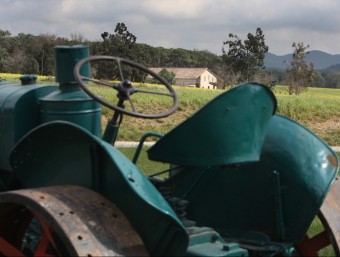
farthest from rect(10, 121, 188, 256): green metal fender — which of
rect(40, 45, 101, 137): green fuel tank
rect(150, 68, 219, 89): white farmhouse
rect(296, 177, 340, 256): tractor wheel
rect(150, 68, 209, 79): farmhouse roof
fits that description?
rect(150, 68, 209, 79): farmhouse roof

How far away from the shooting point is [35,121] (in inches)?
146

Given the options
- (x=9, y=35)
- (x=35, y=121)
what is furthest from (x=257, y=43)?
(x=35, y=121)

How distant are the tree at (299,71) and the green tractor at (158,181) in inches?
1999

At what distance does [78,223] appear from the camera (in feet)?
7.57

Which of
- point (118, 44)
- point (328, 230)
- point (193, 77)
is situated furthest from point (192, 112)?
point (193, 77)

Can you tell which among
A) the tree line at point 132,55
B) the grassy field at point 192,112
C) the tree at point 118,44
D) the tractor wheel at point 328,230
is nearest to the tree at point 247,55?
the tree line at point 132,55

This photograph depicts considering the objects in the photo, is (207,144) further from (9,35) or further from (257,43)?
(9,35)

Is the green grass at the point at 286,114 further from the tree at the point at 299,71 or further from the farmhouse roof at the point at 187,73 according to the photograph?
the farmhouse roof at the point at 187,73

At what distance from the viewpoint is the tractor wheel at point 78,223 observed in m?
2.25

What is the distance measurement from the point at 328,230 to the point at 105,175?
5.15 ft

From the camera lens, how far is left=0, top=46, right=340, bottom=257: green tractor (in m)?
2.40

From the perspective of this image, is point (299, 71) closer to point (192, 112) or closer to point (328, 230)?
point (192, 112)

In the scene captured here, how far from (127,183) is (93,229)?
23 cm

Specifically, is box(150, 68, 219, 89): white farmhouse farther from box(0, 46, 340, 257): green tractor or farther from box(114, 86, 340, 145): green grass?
box(0, 46, 340, 257): green tractor
